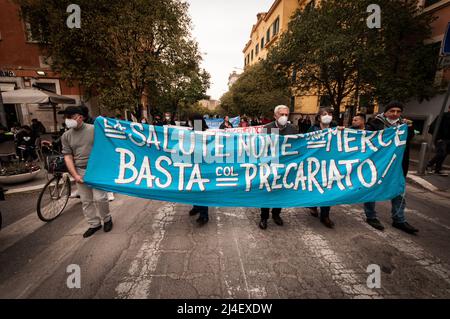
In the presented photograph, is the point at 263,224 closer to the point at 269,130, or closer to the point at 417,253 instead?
the point at 269,130

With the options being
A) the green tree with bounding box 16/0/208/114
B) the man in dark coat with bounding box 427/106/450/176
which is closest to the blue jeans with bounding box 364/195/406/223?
the man in dark coat with bounding box 427/106/450/176

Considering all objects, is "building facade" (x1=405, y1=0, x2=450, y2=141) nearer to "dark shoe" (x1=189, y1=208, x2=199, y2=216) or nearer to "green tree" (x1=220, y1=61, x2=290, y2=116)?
"green tree" (x1=220, y1=61, x2=290, y2=116)

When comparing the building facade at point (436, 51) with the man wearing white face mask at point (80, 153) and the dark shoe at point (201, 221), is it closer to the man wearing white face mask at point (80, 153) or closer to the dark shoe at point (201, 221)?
the dark shoe at point (201, 221)

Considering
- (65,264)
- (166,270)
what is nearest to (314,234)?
(166,270)

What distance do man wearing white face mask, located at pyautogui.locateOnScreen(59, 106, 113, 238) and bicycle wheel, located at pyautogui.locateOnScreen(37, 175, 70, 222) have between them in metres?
0.92

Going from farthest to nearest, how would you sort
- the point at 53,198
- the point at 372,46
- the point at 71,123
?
the point at 372,46 < the point at 53,198 < the point at 71,123

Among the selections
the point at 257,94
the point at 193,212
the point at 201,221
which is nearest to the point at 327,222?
the point at 201,221

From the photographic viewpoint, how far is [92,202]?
349 cm

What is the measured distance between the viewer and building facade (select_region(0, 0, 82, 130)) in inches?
528

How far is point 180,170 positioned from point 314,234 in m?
2.31

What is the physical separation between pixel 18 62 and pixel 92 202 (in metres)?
16.5

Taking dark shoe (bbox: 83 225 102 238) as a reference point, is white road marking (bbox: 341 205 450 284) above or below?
below

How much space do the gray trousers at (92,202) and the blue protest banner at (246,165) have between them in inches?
9.5

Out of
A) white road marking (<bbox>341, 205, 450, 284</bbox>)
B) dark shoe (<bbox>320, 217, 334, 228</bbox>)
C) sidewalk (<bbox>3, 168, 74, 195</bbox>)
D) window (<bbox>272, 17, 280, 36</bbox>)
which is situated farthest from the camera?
window (<bbox>272, 17, 280, 36</bbox>)
